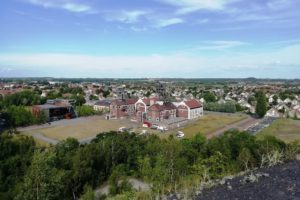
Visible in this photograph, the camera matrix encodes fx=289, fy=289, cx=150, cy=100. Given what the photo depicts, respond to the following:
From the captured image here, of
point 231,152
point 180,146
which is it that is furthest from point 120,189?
point 231,152

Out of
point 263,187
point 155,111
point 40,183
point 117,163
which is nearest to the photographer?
point 263,187

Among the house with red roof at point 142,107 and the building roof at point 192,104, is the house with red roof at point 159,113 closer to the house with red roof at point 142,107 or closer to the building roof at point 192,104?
the house with red roof at point 142,107

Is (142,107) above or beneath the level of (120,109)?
above

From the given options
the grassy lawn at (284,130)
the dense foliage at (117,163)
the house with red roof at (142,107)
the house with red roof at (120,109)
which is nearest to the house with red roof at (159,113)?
the house with red roof at (142,107)

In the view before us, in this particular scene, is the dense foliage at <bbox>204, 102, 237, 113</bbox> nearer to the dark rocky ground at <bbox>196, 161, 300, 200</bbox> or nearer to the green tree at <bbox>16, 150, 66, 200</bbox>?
the green tree at <bbox>16, 150, 66, 200</bbox>

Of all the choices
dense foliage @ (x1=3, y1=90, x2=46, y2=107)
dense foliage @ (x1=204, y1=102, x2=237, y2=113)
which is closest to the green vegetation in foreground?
dense foliage @ (x1=204, y1=102, x2=237, y2=113)

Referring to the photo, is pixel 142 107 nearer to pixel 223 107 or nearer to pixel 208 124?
pixel 208 124

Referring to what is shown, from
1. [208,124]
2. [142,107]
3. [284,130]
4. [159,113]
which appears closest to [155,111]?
[159,113]

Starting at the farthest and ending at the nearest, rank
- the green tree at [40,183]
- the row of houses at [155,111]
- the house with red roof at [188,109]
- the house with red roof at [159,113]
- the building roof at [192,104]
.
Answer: the building roof at [192,104] < the house with red roof at [188,109] < the row of houses at [155,111] < the house with red roof at [159,113] < the green tree at [40,183]
